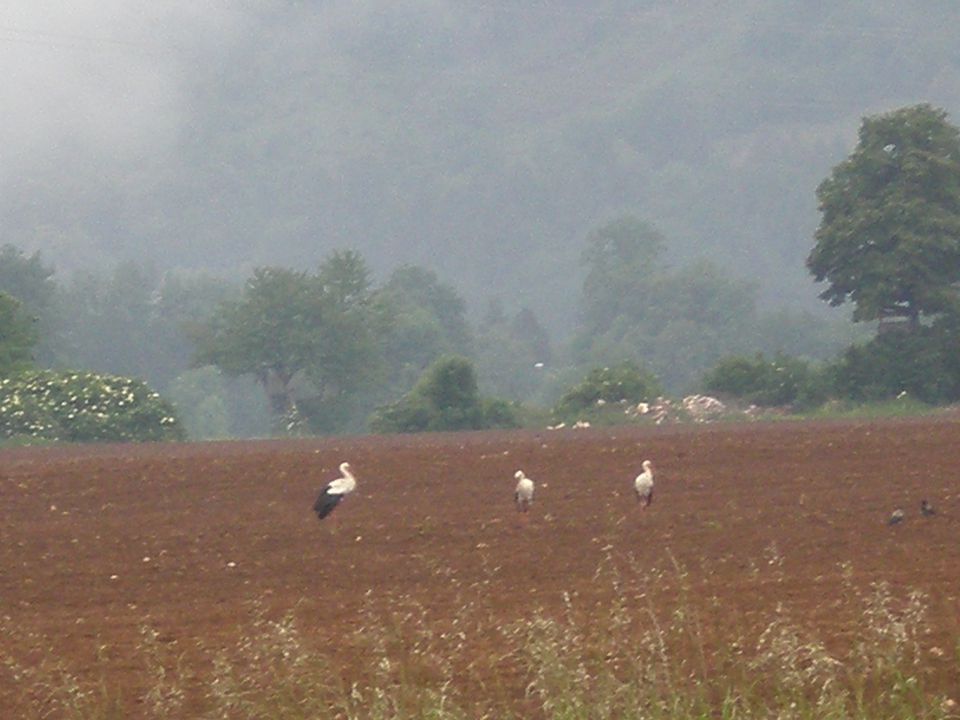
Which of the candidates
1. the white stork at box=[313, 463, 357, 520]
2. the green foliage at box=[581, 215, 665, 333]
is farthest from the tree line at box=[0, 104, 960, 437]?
the white stork at box=[313, 463, 357, 520]

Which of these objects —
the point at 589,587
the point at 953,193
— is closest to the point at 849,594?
the point at 589,587

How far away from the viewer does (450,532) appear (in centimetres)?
1672

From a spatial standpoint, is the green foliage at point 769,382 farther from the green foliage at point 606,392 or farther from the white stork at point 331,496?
the white stork at point 331,496

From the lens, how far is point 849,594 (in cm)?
1088

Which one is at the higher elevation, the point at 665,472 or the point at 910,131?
the point at 910,131

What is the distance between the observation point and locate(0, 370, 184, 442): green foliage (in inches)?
1499

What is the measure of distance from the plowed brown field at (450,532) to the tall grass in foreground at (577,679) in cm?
46

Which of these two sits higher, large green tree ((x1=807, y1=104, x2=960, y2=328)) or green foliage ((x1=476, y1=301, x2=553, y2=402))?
green foliage ((x1=476, y1=301, x2=553, y2=402))

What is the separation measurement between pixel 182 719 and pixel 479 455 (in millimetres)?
15819

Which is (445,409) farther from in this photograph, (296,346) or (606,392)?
(296,346)

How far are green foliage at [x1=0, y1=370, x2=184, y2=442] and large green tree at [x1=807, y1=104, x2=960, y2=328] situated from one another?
16237mm

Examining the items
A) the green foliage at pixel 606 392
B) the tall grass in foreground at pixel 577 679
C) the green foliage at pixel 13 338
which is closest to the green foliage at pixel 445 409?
the green foliage at pixel 606 392

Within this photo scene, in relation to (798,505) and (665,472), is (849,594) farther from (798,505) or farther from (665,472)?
(665,472)

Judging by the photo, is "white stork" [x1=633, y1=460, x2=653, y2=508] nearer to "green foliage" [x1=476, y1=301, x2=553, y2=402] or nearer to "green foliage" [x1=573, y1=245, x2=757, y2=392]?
"green foliage" [x1=573, y1=245, x2=757, y2=392]
